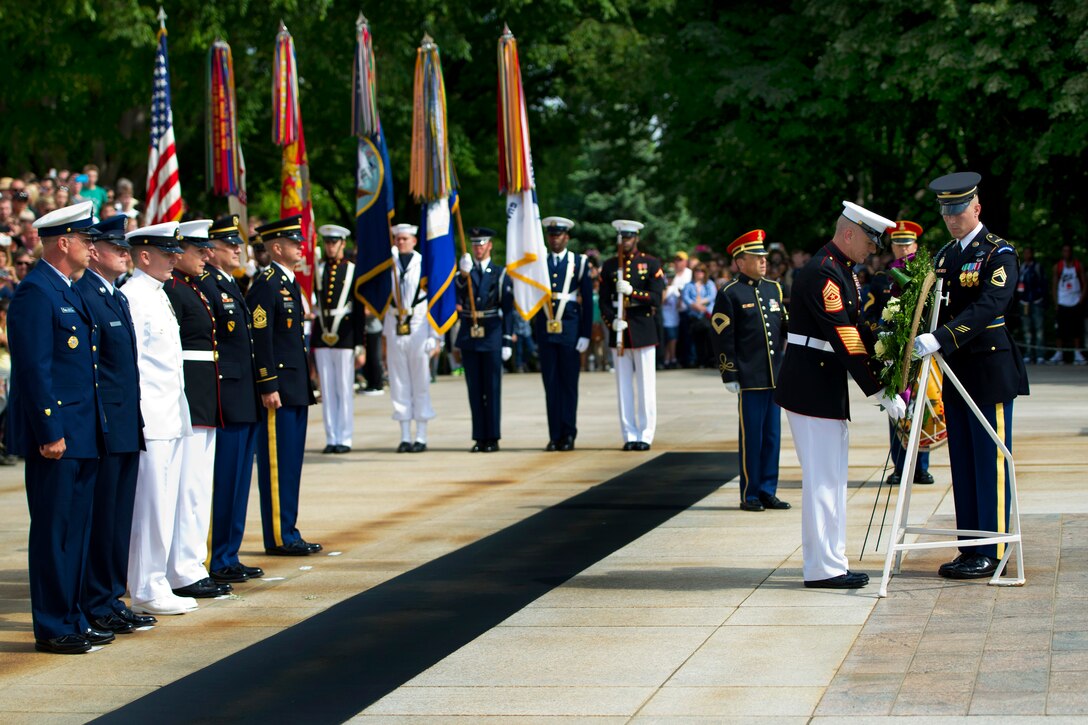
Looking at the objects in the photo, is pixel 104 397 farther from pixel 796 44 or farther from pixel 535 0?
pixel 535 0

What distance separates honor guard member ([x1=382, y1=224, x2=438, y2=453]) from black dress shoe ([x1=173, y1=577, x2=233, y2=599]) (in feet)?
23.9

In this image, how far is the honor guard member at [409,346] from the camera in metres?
16.4

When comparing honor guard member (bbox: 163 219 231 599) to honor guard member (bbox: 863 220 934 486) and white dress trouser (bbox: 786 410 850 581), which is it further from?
honor guard member (bbox: 863 220 934 486)

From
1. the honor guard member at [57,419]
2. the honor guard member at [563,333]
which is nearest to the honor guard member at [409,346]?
the honor guard member at [563,333]

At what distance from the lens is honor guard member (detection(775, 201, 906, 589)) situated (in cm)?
851

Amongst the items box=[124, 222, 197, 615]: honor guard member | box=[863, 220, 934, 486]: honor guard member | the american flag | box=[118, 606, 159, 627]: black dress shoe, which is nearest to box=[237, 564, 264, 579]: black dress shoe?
box=[124, 222, 197, 615]: honor guard member

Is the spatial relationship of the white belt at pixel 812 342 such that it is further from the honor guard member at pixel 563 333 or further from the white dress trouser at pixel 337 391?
the white dress trouser at pixel 337 391

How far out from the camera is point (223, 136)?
16.9 meters

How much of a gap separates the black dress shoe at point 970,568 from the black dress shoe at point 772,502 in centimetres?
292

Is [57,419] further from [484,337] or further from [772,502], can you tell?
[484,337]

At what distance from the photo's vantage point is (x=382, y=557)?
10242 millimetres

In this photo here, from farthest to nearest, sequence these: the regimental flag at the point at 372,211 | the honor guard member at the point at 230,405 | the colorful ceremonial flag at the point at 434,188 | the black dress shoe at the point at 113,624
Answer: the colorful ceremonial flag at the point at 434,188 → the regimental flag at the point at 372,211 → the honor guard member at the point at 230,405 → the black dress shoe at the point at 113,624

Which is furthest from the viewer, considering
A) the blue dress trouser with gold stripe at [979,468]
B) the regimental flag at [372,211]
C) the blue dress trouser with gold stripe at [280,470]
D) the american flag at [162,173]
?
the american flag at [162,173]

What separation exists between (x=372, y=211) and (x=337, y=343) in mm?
1861
